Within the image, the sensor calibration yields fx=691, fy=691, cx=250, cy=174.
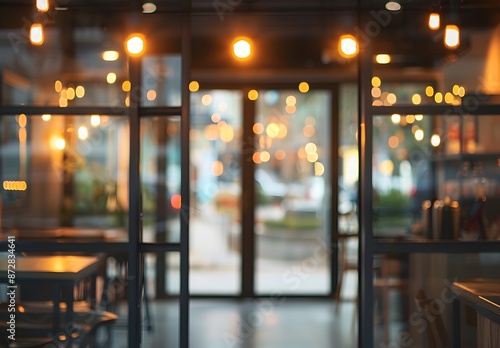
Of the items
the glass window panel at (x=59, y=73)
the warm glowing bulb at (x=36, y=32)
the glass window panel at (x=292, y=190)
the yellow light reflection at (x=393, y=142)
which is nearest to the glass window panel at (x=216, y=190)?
the glass window panel at (x=292, y=190)

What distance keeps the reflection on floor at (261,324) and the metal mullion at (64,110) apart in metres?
1.80

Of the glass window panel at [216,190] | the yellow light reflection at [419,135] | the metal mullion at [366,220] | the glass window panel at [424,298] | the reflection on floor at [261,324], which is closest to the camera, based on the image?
the metal mullion at [366,220]

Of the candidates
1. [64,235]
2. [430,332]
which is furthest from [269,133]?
[430,332]

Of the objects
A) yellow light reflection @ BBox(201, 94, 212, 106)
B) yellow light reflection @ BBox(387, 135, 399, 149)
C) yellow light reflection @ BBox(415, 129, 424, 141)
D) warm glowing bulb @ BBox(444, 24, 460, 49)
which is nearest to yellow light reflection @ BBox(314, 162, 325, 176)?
yellow light reflection @ BBox(387, 135, 399, 149)

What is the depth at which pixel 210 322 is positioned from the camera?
6922 mm

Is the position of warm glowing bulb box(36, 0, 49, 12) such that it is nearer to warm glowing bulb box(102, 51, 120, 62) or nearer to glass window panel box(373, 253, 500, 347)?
warm glowing bulb box(102, 51, 120, 62)

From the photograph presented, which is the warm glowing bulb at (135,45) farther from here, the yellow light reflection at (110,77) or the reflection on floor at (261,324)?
the yellow light reflection at (110,77)

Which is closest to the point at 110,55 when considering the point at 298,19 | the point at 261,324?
the point at 298,19

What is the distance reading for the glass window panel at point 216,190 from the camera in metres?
8.25

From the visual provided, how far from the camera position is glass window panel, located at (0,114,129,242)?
25.2 ft

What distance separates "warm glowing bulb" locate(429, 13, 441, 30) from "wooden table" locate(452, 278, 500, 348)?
1.58 m

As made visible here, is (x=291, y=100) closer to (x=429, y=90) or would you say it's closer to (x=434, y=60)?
(x=434, y=60)

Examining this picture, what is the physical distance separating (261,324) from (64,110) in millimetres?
3650

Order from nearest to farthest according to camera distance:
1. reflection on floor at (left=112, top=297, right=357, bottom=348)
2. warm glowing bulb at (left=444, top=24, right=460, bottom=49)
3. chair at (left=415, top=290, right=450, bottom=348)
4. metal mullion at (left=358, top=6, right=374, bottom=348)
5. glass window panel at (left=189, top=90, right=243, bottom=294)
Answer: metal mullion at (left=358, top=6, right=374, bottom=348) → chair at (left=415, top=290, right=450, bottom=348) → warm glowing bulb at (left=444, top=24, right=460, bottom=49) → reflection on floor at (left=112, top=297, right=357, bottom=348) → glass window panel at (left=189, top=90, right=243, bottom=294)
